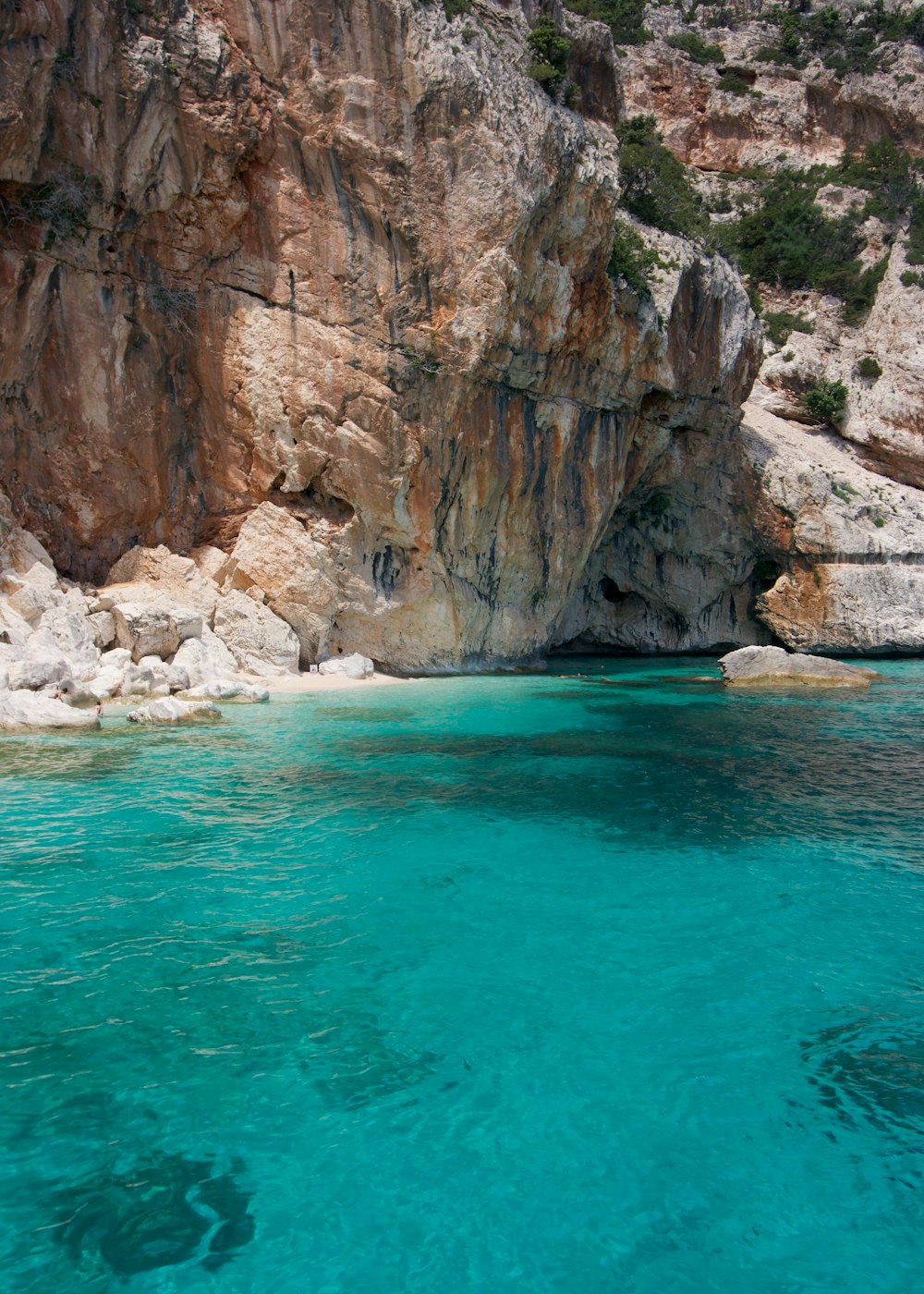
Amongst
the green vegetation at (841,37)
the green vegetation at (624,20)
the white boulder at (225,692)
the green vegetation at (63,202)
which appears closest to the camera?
the white boulder at (225,692)

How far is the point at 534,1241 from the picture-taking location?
319 cm

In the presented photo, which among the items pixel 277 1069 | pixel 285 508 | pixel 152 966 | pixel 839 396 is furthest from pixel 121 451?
pixel 839 396

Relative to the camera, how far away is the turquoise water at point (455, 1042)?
316 centimetres

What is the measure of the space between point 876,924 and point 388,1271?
4459 millimetres

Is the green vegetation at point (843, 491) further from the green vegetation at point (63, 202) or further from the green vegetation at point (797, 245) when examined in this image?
the green vegetation at point (63, 202)

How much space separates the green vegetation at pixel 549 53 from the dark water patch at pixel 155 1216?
24.6 meters

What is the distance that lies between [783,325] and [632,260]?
14.4 metres

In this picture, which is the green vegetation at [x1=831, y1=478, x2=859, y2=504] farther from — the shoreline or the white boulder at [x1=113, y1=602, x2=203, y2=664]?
the white boulder at [x1=113, y1=602, x2=203, y2=664]

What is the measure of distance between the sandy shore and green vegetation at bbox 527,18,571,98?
15.5 metres

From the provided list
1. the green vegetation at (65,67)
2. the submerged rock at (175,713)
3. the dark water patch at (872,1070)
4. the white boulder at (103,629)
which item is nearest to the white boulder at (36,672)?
the submerged rock at (175,713)

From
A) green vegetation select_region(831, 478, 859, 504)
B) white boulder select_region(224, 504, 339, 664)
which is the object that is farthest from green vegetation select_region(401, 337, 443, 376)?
green vegetation select_region(831, 478, 859, 504)

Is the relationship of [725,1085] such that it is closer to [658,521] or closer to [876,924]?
[876,924]

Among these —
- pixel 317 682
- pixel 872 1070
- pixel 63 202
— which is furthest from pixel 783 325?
pixel 872 1070

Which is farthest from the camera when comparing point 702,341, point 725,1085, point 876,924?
point 702,341
